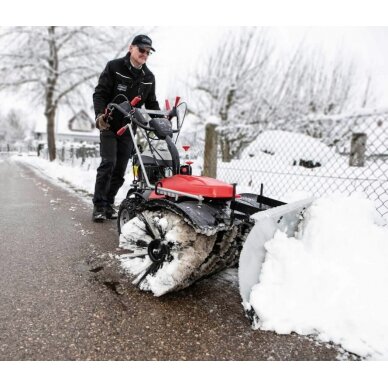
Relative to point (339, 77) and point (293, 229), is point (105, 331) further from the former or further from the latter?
point (339, 77)

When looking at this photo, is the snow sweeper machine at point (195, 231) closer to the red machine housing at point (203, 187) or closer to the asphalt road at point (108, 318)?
the red machine housing at point (203, 187)

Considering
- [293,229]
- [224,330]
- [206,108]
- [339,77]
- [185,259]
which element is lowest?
[224,330]

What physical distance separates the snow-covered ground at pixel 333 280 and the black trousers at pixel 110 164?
→ 89.8 inches

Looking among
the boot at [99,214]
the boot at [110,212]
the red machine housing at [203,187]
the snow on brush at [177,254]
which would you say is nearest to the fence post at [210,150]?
the boot at [110,212]

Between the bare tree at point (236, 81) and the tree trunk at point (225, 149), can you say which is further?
the bare tree at point (236, 81)

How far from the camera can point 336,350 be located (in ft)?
5.52

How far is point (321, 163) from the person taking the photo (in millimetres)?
6273

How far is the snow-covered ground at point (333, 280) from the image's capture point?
1.75m

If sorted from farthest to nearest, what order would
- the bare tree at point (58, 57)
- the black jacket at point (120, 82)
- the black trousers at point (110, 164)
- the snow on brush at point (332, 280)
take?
the bare tree at point (58, 57) → the black trousers at point (110, 164) → the black jacket at point (120, 82) → the snow on brush at point (332, 280)

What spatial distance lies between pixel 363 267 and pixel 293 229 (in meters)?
0.45

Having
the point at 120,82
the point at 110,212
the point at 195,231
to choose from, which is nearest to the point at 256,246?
the point at 195,231

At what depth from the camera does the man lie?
352cm

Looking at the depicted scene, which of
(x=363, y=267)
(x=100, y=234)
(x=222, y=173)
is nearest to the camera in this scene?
(x=363, y=267)

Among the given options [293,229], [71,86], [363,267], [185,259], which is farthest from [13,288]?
[71,86]
